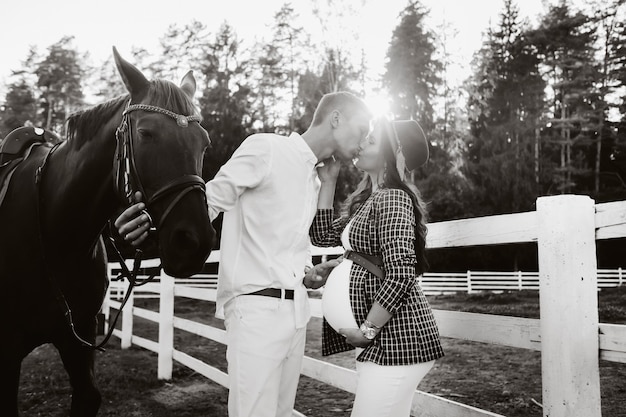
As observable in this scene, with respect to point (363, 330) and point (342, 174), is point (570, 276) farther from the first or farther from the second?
point (342, 174)

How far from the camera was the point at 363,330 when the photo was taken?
1.95 meters

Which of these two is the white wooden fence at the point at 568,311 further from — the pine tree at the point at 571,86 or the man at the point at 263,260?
the pine tree at the point at 571,86

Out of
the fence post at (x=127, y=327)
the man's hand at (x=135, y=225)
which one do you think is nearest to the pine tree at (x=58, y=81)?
the fence post at (x=127, y=327)

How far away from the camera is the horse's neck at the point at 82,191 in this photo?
8.18 feet

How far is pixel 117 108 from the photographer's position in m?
2.46

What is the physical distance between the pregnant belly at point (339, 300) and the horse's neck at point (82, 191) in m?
1.22

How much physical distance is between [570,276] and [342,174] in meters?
18.5

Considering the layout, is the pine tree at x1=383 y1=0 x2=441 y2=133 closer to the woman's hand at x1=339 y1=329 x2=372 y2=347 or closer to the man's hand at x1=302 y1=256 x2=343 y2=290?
the man's hand at x1=302 y1=256 x2=343 y2=290

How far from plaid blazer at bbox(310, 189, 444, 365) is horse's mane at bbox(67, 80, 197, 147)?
0.91 metres

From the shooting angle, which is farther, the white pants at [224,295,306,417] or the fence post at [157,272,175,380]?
the fence post at [157,272,175,380]

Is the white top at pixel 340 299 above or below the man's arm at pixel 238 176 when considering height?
below

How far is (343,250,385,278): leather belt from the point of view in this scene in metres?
2.08

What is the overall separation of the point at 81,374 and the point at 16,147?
1.45 m

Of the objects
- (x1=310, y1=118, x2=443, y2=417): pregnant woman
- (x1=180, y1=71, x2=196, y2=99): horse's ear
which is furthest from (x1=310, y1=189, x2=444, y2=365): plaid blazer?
(x1=180, y1=71, x2=196, y2=99): horse's ear
